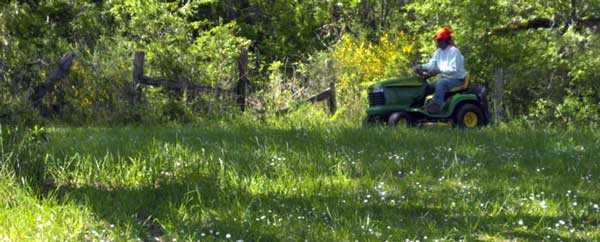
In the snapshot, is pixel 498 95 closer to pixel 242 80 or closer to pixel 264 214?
pixel 242 80

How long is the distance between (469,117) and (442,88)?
0.62 meters

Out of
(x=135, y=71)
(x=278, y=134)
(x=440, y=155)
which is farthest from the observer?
(x=135, y=71)

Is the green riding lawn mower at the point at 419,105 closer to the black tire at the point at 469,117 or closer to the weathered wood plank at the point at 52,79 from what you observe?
the black tire at the point at 469,117

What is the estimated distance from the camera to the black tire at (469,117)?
11688 mm

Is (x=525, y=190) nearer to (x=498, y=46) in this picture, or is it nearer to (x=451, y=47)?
(x=451, y=47)

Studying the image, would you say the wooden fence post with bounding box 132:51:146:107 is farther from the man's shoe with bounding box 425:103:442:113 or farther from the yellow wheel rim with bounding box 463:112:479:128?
the yellow wheel rim with bounding box 463:112:479:128

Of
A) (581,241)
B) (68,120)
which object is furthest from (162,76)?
(581,241)

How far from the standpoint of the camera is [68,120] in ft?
42.9

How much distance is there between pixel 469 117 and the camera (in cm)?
1181

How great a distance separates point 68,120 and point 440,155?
7.55 metres

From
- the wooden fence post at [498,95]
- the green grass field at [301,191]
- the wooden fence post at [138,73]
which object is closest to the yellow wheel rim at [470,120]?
the wooden fence post at [498,95]

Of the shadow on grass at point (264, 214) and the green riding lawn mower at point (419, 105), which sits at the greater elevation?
the green riding lawn mower at point (419, 105)

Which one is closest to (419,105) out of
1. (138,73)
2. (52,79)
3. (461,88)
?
(461,88)

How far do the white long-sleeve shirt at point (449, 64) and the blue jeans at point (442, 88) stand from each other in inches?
2.9
